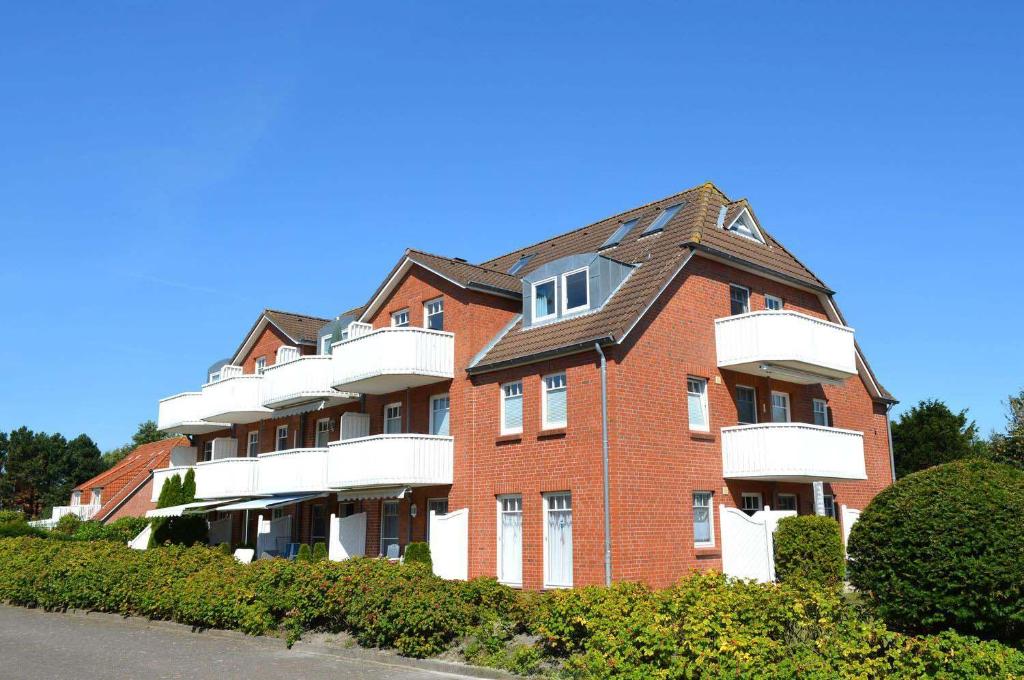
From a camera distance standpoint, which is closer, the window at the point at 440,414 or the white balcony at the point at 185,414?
the window at the point at 440,414

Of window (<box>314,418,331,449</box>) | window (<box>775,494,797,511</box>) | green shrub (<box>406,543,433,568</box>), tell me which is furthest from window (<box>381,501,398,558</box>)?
window (<box>775,494,797,511</box>)

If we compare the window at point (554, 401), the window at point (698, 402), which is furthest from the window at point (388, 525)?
the window at point (698, 402)

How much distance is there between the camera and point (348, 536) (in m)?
26.0

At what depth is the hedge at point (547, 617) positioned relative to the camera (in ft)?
32.0

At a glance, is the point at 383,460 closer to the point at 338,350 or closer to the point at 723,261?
the point at 338,350

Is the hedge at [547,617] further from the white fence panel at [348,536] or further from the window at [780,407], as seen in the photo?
the window at [780,407]

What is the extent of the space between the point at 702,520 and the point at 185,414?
78.9 feet

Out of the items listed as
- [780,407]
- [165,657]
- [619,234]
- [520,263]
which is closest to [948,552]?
[165,657]

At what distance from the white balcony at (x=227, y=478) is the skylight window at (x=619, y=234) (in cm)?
1404

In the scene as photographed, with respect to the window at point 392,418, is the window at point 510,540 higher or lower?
lower

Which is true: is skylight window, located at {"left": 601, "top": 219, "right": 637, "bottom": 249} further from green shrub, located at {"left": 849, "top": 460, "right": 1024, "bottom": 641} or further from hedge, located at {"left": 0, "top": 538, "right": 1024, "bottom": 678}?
green shrub, located at {"left": 849, "top": 460, "right": 1024, "bottom": 641}

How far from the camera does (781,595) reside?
37.3 feet

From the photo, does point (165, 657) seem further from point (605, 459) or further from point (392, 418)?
point (392, 418)

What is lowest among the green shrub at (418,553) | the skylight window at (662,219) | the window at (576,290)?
the green shrub at (418,553)
